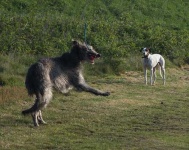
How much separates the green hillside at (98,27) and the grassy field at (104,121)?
5.72m

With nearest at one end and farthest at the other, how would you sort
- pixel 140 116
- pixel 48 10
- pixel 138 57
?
pixel 140 116, pixel 138 57, pixel 48 10

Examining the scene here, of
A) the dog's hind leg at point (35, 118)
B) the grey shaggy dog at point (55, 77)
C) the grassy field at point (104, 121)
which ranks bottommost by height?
the grassy field at point (104, 121)

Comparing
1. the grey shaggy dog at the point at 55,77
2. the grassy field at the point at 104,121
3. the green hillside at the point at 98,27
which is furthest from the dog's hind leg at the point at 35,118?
the green hillside at the point at 98,27

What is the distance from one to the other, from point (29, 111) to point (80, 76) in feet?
4.89

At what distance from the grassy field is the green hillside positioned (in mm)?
5715

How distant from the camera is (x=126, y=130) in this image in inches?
442

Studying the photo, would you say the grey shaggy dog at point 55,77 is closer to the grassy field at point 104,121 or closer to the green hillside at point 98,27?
the grassy field at point 104,121

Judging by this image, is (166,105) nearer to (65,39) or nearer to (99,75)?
(99,75)

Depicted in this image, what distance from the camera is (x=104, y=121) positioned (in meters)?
12.1

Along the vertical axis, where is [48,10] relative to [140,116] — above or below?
above

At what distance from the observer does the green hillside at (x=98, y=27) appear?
2261 centimetres

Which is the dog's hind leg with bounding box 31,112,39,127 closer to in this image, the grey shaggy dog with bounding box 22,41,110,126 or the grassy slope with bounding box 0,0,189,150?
the grey shaggy dog with bounding box 22,41,110,126

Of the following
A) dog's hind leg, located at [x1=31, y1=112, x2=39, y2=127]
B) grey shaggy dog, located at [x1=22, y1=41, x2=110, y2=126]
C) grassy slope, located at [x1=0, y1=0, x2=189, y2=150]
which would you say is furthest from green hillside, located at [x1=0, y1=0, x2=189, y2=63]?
Answer: dog's hind leg, located at [x1=31, y1=112, x2=39, y2=127]

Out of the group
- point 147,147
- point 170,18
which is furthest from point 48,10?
point 147,147
